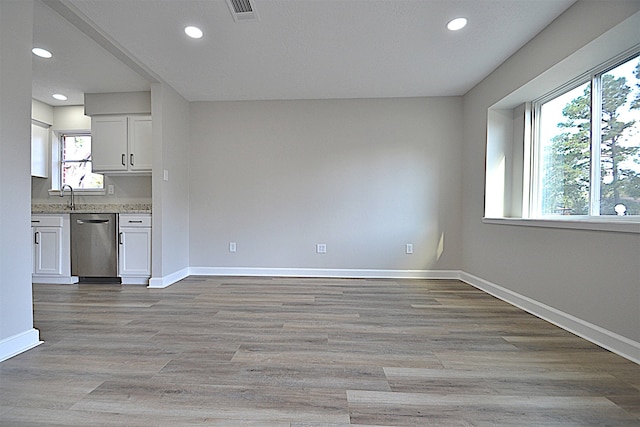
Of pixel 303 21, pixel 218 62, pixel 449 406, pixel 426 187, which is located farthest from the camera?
pixel 426 187

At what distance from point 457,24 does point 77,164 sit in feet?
17.2

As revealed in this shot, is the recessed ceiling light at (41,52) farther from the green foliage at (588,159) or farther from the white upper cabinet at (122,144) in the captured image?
the green foliage at (588,159)

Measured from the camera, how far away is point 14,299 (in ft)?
6.16

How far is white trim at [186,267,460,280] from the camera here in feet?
13.7

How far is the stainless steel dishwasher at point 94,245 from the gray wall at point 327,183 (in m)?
0.95

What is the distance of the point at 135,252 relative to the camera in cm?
376

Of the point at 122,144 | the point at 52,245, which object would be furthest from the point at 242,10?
the point at 52,245

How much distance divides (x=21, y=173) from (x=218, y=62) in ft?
6.52

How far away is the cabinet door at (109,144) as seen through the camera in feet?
13.3

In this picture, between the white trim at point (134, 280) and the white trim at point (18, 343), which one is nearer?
the white trim at point (18, 343)

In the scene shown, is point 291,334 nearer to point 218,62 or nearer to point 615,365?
point 615,365

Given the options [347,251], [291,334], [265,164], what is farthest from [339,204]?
[291,334]

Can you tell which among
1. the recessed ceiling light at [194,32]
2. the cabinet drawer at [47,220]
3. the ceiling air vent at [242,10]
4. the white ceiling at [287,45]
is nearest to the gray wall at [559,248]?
the white ceiling at [287,45]

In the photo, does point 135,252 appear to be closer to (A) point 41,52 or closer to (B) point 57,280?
(B) point 57,280
